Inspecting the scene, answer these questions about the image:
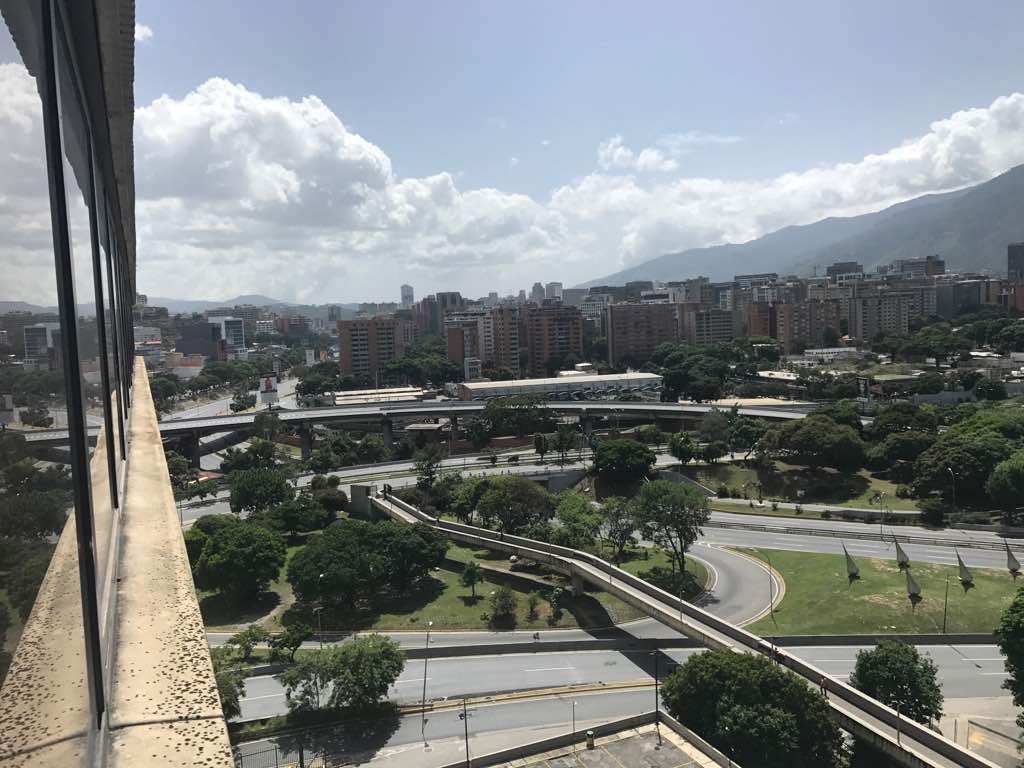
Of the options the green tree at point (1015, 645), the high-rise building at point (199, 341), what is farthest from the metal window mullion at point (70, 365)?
the high-rise building at point (199, 341)

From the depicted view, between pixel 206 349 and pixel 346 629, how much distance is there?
96.1m

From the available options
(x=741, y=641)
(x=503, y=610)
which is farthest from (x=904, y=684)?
(x=503, y=610)

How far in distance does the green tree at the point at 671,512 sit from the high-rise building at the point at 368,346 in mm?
59310

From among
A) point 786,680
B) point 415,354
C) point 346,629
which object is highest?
point 415,354

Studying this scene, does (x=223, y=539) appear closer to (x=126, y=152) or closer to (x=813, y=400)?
(x=126, y=152)

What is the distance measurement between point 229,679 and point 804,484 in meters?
28.3

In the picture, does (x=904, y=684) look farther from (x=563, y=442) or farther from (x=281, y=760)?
(x=563, y=442)

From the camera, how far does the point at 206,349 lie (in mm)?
105250

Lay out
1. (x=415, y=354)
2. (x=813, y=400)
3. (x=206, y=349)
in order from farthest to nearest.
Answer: (x=206, y=349) < (x=415, y=354) < (x=813, y=400)

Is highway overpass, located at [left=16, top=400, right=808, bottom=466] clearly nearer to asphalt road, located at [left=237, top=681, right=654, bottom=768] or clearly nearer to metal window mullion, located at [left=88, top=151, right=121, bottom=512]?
asphalt road, located at [left=237, top=681, right=654, bottom=768]

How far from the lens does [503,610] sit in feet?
66.3

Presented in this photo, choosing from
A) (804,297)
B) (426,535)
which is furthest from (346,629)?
(804,297)

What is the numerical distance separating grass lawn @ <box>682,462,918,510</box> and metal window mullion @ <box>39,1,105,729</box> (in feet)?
107

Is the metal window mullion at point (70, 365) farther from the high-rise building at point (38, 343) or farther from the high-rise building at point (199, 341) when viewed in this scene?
the high-rise building at point (199, 341)
